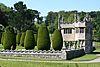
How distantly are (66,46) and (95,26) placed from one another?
60.9 meters

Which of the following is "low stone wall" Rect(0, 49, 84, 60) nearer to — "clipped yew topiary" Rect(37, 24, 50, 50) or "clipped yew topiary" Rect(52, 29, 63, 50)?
"clipped yew topiary" Rect(37, 24, 50, 50)

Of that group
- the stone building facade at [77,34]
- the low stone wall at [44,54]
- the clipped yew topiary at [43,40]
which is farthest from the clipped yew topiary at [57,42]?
the stone building facade at [77,34]

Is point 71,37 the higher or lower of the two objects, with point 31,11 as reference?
lower

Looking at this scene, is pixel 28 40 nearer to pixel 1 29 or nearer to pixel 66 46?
pixel 66 46

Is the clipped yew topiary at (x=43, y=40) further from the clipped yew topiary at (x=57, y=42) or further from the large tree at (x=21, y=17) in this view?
the large tree at (x=21, y=17)

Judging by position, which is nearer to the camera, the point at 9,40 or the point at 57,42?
the point at 57,42

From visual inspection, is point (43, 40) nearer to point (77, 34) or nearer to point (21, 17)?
point (77, 34)

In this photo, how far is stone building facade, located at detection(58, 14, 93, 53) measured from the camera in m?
58.5

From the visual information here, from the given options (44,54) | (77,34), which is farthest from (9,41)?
(77,34)

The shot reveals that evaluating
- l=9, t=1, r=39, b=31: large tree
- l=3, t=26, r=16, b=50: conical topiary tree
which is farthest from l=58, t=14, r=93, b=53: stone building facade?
l=9, t=1, r=39, b=31: large tree

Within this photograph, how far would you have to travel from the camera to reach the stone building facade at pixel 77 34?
192 feet

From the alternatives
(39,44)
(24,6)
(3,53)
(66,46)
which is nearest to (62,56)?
(39,44)

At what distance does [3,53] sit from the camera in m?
43.0

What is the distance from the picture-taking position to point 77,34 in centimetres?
5881
